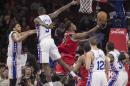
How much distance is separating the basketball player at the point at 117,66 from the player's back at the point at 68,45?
1.18 metres

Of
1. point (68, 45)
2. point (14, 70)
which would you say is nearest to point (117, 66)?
point (68, 45)

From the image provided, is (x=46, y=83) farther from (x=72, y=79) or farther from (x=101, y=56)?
(x=101, y=56)

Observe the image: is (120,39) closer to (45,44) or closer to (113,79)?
(113,79)

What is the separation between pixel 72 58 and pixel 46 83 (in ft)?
5.80

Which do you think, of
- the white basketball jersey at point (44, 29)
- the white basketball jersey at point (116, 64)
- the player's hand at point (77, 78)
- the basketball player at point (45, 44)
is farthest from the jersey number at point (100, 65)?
the white basketball jersey at point (44, 29)

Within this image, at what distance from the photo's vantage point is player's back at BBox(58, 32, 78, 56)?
58.0 ft

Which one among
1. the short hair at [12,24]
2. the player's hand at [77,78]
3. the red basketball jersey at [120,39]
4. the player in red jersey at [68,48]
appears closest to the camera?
the player's hand at [77,78]

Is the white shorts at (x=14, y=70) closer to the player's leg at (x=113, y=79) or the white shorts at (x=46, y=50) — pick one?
the white shorts at (x=46, y=50)

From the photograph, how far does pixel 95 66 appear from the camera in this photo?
595 inches

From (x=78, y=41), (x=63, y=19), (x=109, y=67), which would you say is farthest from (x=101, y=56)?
(x=63, y=19)

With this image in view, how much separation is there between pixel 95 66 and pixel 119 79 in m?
2.33

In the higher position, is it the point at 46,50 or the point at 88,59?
the point at 46,50

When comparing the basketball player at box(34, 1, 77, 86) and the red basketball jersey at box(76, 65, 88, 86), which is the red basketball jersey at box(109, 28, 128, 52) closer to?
the basketball player at box(34, 1, 77, 86)

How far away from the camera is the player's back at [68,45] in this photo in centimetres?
1767
